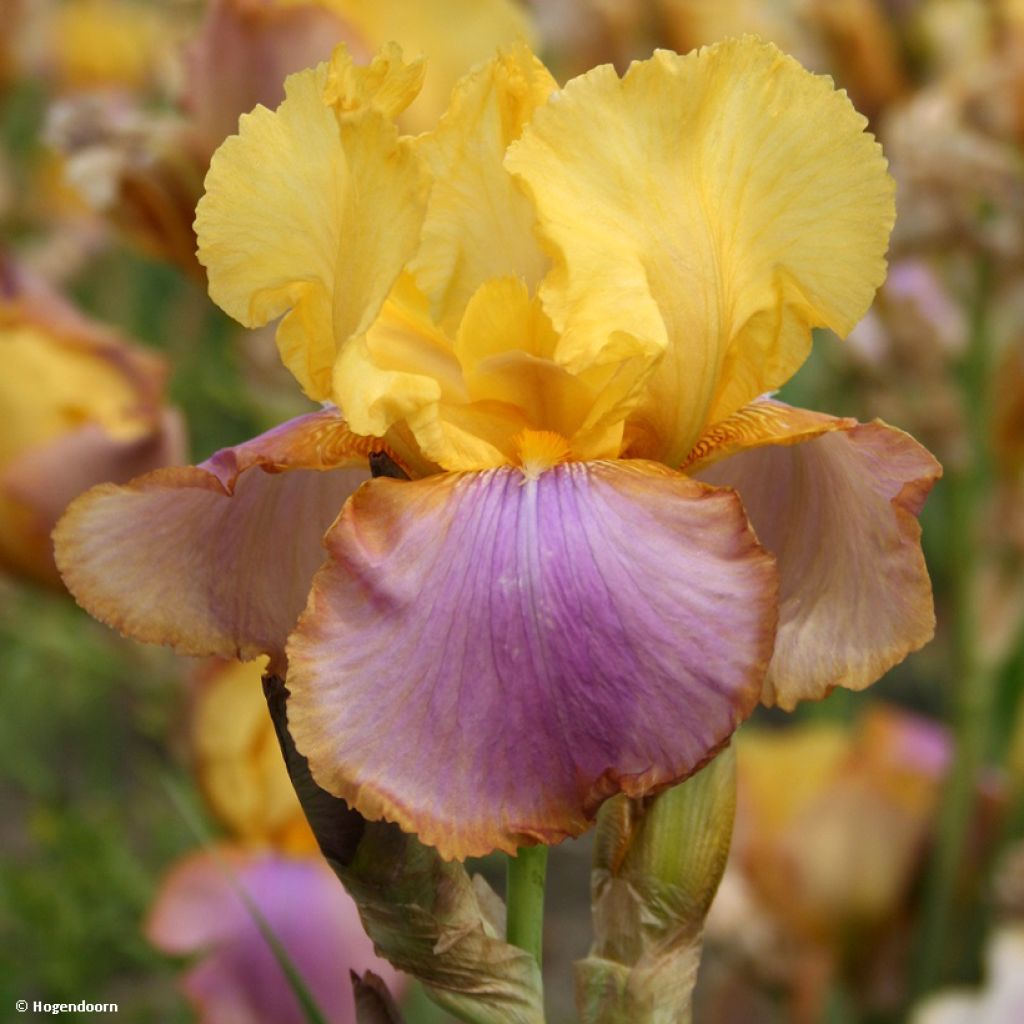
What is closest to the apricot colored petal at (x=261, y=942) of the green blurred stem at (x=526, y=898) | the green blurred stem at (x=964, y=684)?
the green blurred stem at (x=526, y=898)

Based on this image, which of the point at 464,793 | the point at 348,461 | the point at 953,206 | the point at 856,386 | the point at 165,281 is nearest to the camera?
the point at 464,793

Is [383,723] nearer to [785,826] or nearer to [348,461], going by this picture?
[348,461]

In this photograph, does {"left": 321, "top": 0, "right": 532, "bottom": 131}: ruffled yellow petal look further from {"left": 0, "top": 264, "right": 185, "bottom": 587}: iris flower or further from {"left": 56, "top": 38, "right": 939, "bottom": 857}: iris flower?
{"left": 56, "top": 38, "right": 939, "bottom": 857}: iris flower

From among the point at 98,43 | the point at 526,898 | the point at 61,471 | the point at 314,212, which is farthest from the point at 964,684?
the point at 98,43

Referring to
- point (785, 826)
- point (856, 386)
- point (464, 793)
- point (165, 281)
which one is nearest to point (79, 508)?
point (464, 793)

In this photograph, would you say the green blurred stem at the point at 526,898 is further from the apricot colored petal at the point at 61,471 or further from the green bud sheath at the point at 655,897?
the apricot colored petal at the point at 61,471

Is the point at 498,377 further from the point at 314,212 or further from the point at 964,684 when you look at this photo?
the point at 964,684

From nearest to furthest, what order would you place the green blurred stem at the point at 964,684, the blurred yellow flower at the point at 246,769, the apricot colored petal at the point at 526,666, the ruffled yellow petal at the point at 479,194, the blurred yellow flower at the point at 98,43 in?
the apricot colored petal at the point at 526,666
the ruffled yellow petal at the point at 479,194
the blurred yellow flower at the point at 246,769
the green blurred stem at the point at 964,684
the blurred yellow flower at the point at 98,43
